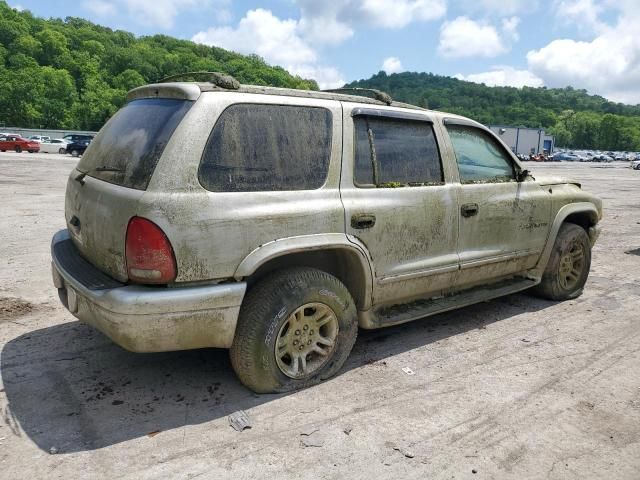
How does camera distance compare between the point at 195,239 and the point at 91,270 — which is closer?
the point at 195,239

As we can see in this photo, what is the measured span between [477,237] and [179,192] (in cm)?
247

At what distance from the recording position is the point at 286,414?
118 inches

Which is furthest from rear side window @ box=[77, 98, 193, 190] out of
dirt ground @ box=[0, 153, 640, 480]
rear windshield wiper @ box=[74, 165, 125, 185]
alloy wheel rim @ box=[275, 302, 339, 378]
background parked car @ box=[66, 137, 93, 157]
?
background parked car @ box=[66, 137, 93, 157]

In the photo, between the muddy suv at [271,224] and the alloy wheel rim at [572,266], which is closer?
the muddy suv at [271,224]

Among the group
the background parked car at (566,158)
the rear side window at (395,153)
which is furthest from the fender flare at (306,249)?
the background parked car at (566,158)

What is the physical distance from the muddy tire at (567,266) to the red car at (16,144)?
43.9 m

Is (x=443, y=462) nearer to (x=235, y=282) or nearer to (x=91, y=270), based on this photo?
(x=235, y=282)

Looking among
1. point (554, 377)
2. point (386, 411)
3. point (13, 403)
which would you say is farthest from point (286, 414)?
point (554, 377)

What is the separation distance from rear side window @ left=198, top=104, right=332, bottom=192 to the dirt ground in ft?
4.39

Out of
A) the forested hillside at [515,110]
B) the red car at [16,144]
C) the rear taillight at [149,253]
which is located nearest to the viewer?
the rear taillight at [149,253]

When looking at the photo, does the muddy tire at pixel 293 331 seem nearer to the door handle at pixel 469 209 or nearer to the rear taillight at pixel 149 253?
the rear taillight at pixel 149 253

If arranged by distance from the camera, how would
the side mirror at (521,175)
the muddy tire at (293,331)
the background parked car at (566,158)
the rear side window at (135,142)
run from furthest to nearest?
the background parked car at (566,158) → the side mirror at (521,175) → the muddy tire at (293,331) → the rear side window at (135,142)

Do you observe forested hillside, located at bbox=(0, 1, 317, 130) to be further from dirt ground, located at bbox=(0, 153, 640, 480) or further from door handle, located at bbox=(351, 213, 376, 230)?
door handle, located at bbox=(351, 213, 376, 230)

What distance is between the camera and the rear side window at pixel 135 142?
2863mm
